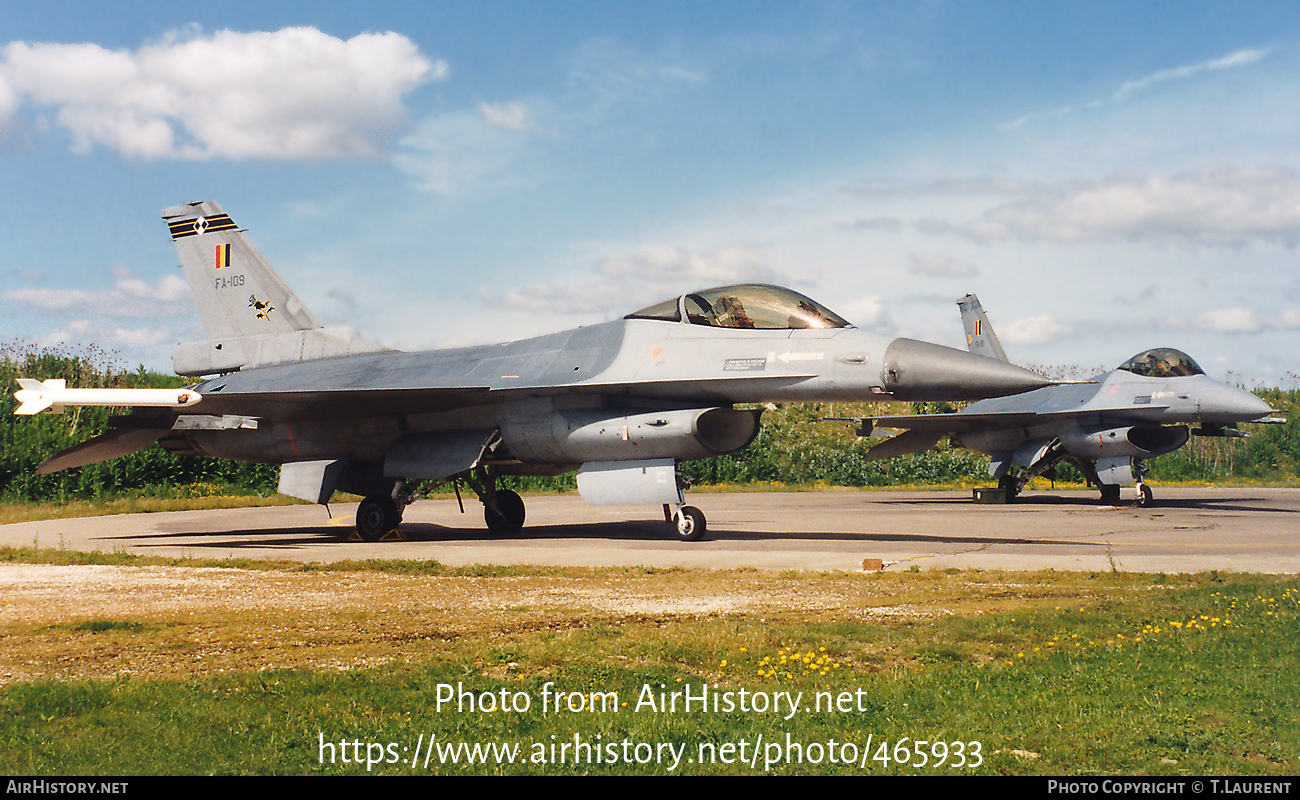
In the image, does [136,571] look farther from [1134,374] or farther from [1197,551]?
[1134,374]

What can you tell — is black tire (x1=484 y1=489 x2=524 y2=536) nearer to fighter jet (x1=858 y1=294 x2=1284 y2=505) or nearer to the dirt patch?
the dirt patch

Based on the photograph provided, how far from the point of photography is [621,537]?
14164 millimetres

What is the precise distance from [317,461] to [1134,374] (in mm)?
16378

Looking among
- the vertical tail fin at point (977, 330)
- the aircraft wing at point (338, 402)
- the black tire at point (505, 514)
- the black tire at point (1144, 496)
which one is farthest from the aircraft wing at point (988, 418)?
the aircraft wing at point (338, 402)

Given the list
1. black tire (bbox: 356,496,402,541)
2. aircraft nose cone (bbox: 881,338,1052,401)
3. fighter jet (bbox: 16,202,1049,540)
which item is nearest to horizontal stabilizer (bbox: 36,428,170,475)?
fighter jet (bbox: 16,202,1049,540)

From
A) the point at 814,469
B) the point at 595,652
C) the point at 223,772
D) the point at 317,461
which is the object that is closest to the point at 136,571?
the point at 317,461

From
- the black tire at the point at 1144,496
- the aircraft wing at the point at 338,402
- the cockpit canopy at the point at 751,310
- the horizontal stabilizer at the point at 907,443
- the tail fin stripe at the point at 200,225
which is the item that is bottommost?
the black tire at the point at 1144,496

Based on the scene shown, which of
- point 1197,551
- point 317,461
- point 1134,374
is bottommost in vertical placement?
point 1197,551

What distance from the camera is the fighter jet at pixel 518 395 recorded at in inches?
470

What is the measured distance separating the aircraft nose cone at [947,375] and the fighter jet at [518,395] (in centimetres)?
2

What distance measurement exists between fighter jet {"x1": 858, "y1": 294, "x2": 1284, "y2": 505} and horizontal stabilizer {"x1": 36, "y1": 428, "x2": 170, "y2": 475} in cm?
1475

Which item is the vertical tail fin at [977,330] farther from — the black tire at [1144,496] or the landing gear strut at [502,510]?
the landing gear strut at [502,510]

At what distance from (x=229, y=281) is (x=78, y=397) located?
4.73 m

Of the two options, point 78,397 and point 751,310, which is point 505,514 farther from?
point 78,397
